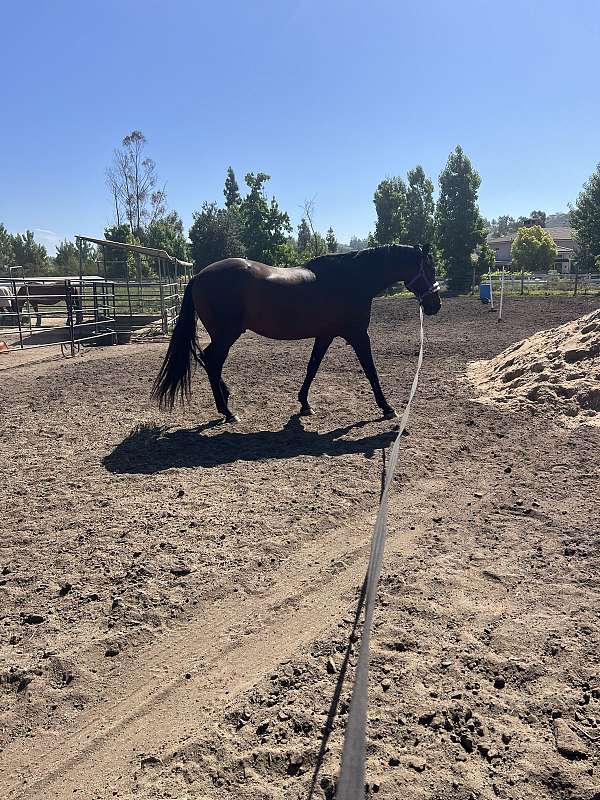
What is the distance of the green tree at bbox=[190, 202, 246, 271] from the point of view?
4103 cm

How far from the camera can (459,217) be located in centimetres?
4206

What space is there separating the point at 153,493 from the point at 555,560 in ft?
10.2

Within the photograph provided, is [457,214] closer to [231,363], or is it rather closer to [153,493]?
[231,363]

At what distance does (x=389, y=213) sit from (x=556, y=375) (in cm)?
4213

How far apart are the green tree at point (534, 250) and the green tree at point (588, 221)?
6.57 meters

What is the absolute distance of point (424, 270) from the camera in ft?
24.3

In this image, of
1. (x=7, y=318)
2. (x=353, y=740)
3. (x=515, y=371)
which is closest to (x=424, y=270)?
(x=515, y=371)

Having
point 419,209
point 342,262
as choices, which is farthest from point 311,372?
point 419,209

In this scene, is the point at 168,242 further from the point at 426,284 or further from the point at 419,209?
the point at 426,284

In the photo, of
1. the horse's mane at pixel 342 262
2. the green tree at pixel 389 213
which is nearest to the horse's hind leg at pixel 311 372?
the horse's mane at pixel 342 262

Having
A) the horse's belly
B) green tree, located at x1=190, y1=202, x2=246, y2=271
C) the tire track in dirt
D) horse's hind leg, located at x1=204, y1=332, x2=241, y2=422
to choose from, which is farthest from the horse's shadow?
green tree, located at x1=190, y1=202, x2=246, y2=271

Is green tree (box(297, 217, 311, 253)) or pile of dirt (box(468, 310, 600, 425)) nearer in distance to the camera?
pile of dirt (box(468, 310, 600, 425))

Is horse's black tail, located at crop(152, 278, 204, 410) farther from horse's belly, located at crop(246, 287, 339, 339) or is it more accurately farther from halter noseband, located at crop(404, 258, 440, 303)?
halter noseband, located at crop(404, 258, 440, 303)

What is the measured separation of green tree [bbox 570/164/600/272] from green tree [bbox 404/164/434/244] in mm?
11679
